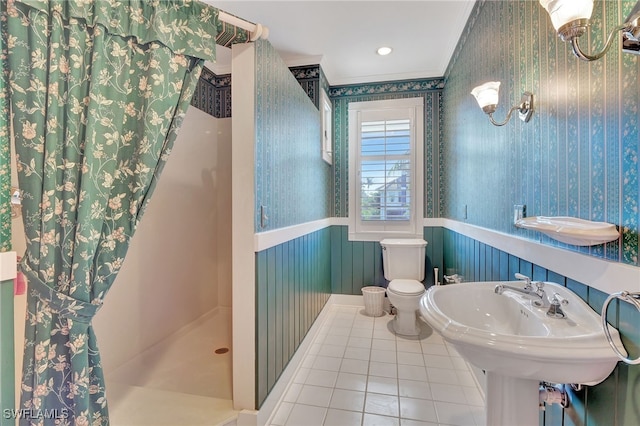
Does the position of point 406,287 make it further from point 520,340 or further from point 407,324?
point 520,340

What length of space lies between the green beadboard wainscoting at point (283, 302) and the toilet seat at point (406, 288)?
72 centimetres

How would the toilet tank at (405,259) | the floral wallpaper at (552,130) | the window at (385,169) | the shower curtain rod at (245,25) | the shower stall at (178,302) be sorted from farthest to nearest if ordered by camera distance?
the window at (385,169)
the toilet tank at (405,259)
the shower stall at (178,302)
the shower curtain rod at (245,25)
the floral wallpaper at (552,130)

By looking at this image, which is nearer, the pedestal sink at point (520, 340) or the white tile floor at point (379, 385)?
the pedestal sink at point (520, 340)

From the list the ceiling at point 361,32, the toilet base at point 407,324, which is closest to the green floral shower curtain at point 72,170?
the ceiling at point 361,32

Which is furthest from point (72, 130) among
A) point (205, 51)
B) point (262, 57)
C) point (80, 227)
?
point (262, 57)

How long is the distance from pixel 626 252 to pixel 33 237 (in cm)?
174

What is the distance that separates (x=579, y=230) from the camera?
2.71 ft

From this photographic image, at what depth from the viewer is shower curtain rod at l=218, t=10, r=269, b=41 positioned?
4.24 ft

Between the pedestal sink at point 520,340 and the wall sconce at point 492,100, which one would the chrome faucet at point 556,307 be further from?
the wall sconce at point 492,100

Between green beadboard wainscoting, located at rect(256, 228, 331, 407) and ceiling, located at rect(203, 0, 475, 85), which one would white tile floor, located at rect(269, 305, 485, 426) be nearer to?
green beadboard wainscoting, located at rect(256, 228, 331, 407)

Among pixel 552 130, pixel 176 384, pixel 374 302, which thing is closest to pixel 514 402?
pixel 552 130

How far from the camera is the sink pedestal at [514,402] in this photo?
95 centimetres

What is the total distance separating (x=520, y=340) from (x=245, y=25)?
5.39 feet

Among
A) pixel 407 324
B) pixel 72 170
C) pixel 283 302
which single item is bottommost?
pixel 407 324
